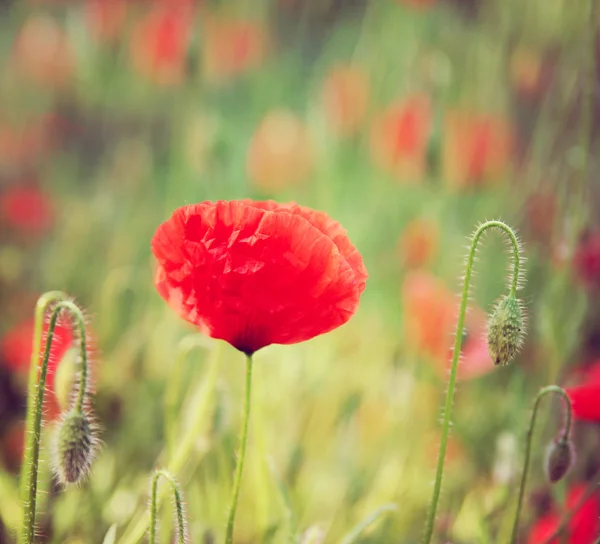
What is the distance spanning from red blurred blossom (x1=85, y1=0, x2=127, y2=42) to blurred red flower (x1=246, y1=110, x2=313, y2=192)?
0.75 metres

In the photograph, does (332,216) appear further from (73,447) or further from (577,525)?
(73,447)

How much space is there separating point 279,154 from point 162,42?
1.82 feet

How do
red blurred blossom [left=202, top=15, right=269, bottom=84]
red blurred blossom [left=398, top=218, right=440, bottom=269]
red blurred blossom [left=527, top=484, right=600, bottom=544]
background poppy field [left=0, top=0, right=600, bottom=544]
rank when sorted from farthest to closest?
red blurred blossom [left=202, top=15, right=269, bottom=84] → red blurred blossom [left=398, top=218, right=440, bottom=269] → background poppy field [left=0, top=0, right=600, bottom=544] → red blurred blossom [left=527, top=484, right=600, bottom=544]

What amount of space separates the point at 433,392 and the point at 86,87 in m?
1.83

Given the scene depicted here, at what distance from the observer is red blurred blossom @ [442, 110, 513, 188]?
2.02 m

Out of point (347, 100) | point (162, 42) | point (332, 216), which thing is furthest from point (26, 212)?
point (347, 100)

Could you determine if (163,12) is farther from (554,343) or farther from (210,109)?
(554,343)

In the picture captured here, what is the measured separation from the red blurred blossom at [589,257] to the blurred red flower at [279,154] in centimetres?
83

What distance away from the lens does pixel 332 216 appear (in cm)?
209

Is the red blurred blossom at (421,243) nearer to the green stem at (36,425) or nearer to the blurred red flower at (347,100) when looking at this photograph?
the blurred red flower at (347,100)

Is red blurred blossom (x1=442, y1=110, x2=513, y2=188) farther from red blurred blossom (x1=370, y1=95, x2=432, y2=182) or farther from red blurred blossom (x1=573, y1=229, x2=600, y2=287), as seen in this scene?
red blurred blossom (x1=573, y1=229, x2=600, y2=287)

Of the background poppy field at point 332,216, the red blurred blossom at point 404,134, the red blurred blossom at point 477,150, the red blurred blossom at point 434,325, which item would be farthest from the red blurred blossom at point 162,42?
the red blurred blossom at point 434,325

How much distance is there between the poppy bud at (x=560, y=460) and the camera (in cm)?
89

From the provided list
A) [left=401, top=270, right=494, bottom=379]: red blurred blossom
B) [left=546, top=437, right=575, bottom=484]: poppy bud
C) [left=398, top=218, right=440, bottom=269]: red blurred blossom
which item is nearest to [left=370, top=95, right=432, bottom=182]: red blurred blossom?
[left=398, top=218, right=440, bottom=269]: red blurred blossom
